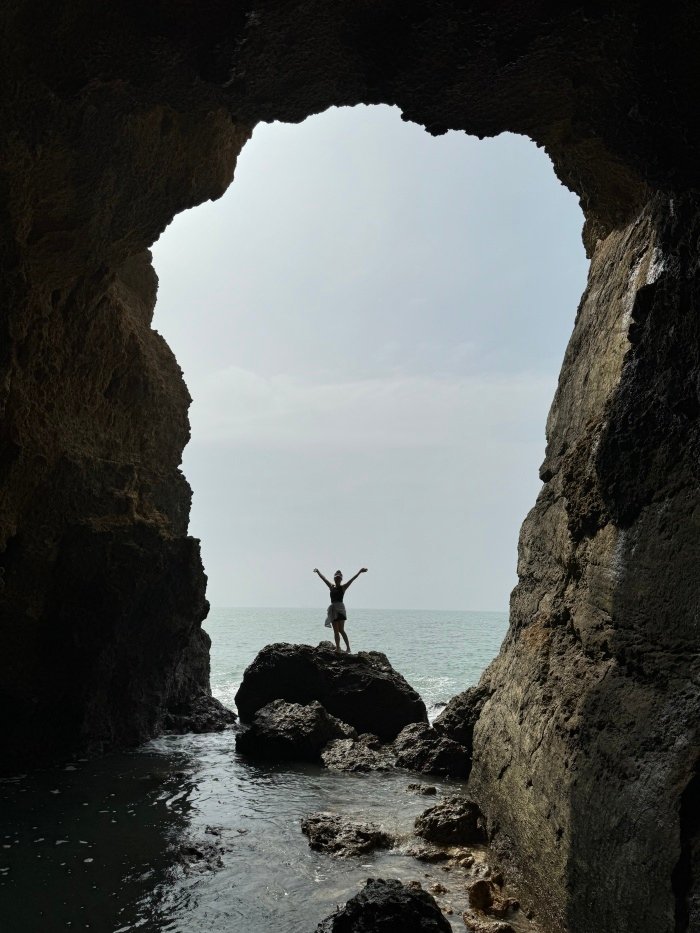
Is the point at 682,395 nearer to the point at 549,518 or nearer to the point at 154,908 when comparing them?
the point at 549,518

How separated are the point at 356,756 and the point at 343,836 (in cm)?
350

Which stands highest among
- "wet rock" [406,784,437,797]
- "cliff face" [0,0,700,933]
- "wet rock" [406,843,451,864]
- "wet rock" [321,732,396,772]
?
"cliff face" [0,0,700,933]

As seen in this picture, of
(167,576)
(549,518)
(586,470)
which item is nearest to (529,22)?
(586,470)

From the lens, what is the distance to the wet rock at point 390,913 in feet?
12.4

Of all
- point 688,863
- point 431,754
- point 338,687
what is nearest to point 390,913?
point 688,863

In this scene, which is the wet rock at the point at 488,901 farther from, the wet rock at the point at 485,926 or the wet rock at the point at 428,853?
the wet rock at the point at 428,853

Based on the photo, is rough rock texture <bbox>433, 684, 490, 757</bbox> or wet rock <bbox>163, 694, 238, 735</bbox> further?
wet rock <bbox>163, 694, 238, 735</bbox>

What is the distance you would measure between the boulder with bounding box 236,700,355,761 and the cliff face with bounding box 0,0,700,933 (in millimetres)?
2345

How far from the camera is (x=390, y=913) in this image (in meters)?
3.82

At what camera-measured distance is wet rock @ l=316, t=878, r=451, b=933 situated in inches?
148

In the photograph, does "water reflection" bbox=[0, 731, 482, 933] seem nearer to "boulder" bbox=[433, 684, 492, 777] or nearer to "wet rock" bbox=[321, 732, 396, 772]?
"wet rock" bbox=[321, 732, 396, 772]

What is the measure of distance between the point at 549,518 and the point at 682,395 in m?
2.89

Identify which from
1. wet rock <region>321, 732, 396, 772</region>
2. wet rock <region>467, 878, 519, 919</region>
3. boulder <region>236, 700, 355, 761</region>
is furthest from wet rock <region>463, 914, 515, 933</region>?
boulder <region>236, 700, 355, 761</region>

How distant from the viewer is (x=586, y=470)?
5.75 meters
